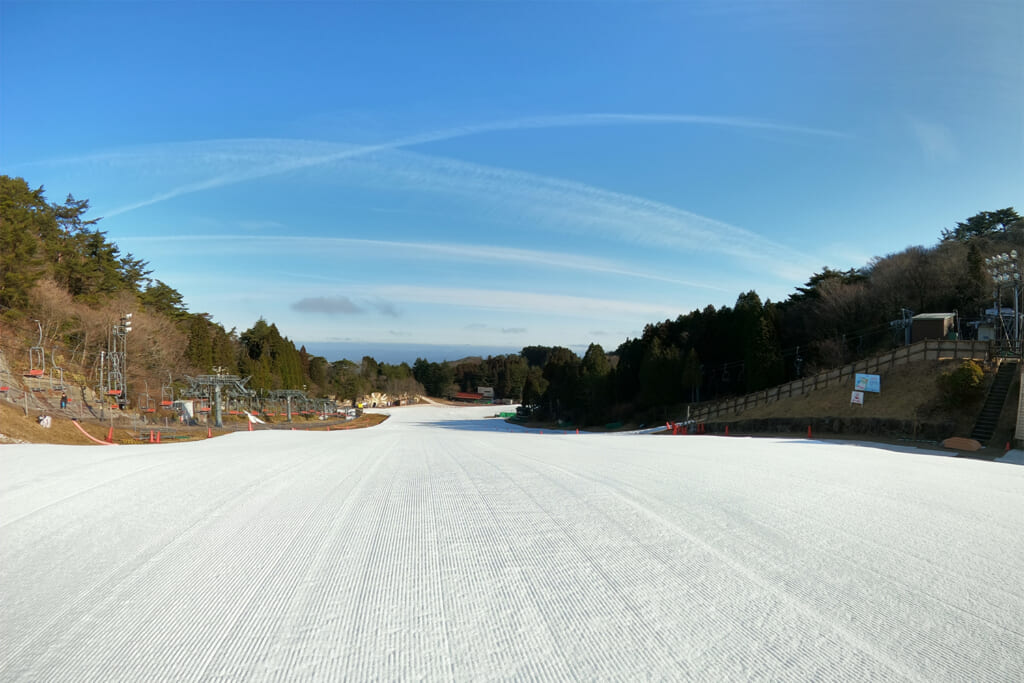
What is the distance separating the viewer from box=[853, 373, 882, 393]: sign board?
74.1 ft

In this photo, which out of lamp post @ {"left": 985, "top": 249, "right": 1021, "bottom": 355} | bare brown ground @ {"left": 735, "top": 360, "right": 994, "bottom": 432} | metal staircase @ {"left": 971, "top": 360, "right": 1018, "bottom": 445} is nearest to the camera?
metal staircase @ {"left": 971, "top": 360, "right": 1018, "bottom": 445}

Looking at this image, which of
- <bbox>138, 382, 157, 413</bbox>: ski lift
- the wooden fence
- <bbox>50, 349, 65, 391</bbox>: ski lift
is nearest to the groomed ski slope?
the wooden fence

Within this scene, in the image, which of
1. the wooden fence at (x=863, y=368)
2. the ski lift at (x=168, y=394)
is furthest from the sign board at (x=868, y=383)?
the ski lift at (x=168, y=394)

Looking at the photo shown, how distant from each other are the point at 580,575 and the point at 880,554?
2.09 metres

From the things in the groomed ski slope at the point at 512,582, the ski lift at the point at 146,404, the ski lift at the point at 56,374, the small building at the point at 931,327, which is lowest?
the groomed ski slope at the point at 512,582

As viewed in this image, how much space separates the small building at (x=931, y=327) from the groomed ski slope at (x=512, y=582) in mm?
22882

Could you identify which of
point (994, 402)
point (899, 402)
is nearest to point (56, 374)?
point (899, 402)

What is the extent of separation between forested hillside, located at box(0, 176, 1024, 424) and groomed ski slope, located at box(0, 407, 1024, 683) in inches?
1212

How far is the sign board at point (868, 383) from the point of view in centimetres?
2258

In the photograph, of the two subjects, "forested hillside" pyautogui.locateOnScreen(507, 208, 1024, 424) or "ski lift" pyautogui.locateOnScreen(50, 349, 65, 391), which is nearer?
"ski lift" pyautogui.locateOnScreen(50, 349, 65, 391)

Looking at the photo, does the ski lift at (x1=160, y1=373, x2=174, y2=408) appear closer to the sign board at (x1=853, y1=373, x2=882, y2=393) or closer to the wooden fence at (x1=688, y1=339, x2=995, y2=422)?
the wooden fence at (x1=688, y1=339, x2=995, y2=422)

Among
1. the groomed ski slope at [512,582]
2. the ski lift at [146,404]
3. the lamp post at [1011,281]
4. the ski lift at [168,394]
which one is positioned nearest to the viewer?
the groomed ski slope at [512,582]

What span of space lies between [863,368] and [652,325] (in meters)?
27.3

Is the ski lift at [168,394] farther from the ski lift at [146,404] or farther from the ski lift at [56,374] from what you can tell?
the ski lift at [56,374]
